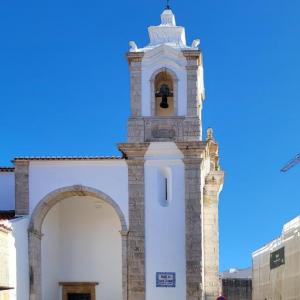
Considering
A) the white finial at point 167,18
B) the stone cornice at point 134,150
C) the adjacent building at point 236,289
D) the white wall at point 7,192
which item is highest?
the white finial at point 167,18

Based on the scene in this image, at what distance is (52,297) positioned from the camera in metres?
25.7

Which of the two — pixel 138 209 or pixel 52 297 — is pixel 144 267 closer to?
pixel 138 209

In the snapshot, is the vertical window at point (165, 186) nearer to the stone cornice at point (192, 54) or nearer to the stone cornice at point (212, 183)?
the stone cornice at point (212, 183)

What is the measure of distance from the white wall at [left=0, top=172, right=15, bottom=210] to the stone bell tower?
3861 mm

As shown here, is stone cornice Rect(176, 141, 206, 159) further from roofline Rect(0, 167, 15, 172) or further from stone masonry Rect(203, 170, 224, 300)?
roofline Rect(0, 167, 15, 172)

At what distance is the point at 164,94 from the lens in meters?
25.3

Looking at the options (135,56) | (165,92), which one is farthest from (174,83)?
(135,56)

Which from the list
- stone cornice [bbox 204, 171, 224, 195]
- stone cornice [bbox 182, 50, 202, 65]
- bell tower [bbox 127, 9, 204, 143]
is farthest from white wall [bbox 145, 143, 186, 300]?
stone cornice [bbox 182, 50, 202, 65]

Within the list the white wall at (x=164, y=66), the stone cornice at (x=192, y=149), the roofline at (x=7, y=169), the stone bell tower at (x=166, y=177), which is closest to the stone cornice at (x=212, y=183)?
the stone bell tower at (x=166, y=177)

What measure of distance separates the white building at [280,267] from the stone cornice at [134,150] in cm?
591

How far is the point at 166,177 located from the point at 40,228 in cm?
423

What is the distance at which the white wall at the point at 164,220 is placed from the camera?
23641 millimetres

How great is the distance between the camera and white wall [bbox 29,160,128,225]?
78.9ft

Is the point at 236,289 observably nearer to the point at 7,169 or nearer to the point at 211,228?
the point at 211,228
